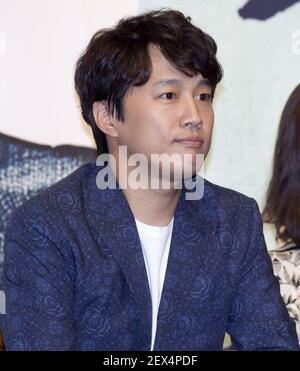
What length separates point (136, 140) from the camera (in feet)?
5.31

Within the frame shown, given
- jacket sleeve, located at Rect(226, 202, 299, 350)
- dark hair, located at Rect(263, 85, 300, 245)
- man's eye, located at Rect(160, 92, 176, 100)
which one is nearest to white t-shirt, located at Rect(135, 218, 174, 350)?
jacket sleeve, located at Rect(226, 202, 299, 350)

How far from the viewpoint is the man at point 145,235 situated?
1494 mm

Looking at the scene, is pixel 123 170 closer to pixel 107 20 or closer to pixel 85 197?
pixel 85 197

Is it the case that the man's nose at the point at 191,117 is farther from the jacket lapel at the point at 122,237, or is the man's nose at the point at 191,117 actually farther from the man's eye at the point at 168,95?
the jacket lapel at the point at 122,237

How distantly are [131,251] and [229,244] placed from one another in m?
0.23

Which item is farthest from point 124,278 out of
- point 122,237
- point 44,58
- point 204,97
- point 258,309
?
point 44,58

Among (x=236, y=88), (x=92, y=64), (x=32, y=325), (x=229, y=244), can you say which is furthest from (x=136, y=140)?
(x=236, y=88)

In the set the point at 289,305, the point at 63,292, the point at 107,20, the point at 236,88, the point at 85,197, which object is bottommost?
the point at 289,305

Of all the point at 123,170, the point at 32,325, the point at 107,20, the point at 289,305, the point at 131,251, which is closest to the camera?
the point at 32,325

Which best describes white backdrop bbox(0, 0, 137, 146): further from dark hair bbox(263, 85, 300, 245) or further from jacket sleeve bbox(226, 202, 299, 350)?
jacket sleeve bbox(226, 202, 299, 350)

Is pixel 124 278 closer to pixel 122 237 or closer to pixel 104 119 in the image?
pixel 122 237

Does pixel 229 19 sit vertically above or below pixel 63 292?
above

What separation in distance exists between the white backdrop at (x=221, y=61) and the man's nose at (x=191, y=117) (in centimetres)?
59

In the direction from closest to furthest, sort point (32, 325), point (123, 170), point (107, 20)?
point (32, 325), point (123, 170), point (107, 20)
